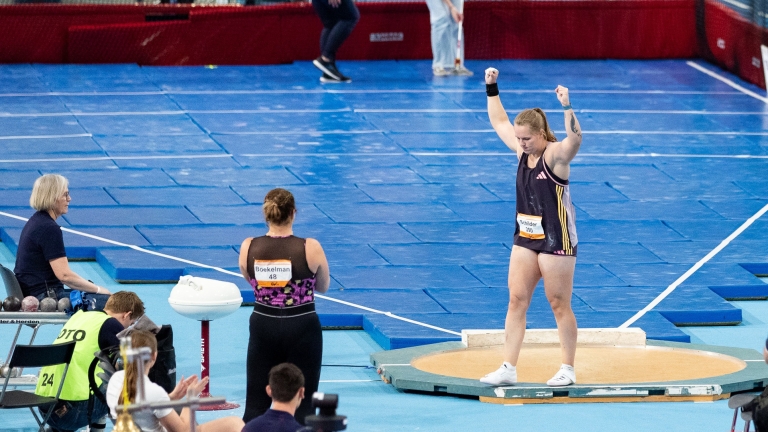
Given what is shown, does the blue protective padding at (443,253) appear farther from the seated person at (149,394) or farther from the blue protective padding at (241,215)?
the seated person at (149,394)

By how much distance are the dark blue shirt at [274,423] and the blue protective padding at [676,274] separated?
5218 millimetres

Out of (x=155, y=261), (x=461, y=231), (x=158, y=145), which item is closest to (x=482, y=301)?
(x=461, y=231)

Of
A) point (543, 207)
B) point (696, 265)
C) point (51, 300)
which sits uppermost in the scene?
point (543, 207)

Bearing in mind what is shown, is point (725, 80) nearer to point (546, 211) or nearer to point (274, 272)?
point (546, 211)

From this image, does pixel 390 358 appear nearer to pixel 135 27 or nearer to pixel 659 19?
pixel 135 27

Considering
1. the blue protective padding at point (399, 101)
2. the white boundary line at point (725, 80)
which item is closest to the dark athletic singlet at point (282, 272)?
the blue protective padding at point (399, 101)

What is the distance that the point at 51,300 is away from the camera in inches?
303

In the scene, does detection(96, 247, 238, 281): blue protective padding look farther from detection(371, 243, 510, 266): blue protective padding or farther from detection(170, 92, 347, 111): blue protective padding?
detection(170, 92, 347, 111): blue protective padding

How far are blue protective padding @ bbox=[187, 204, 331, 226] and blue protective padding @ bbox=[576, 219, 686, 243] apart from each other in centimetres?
229

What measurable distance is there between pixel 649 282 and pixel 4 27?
11087 millimetres

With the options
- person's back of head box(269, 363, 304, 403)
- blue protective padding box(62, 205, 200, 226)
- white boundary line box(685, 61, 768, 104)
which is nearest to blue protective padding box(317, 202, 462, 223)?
blue protective padding box(62, 205, 200, 226)

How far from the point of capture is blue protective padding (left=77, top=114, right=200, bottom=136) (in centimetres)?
1518

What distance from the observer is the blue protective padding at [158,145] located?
47.2 feet

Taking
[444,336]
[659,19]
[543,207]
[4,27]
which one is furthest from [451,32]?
[543,207]
